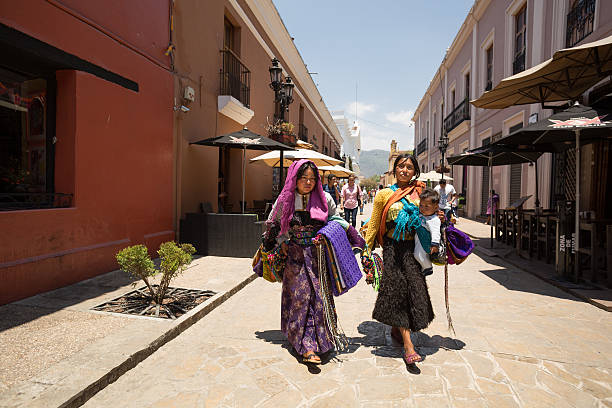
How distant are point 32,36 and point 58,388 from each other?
13.0ft

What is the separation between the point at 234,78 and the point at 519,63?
9.69 metres

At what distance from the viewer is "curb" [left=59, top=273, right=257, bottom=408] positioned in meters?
2.33

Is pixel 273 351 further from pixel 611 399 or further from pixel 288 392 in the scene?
pixel 611 399

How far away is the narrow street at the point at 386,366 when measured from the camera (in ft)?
7.95

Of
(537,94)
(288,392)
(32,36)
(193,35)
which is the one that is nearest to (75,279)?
(32,36)

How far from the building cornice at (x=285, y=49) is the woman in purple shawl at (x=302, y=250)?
8541 mm

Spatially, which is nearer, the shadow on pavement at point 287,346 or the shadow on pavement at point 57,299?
the shadow on pavement at point 287,346

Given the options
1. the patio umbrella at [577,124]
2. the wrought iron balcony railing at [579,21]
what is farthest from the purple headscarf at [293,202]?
the wrought iron balcony railing at [579,21]

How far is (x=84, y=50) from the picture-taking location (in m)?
4.86

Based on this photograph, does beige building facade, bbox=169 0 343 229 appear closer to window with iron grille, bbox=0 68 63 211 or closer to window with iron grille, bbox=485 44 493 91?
window with iron grille, bbox=0 68 63 211

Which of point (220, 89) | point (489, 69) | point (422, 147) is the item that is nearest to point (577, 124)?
point (220, 89)

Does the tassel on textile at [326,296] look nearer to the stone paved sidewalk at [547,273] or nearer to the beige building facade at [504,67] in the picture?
the stone paved sidewalk at [547,273]

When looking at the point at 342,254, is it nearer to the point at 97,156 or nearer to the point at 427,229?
the point at 427,229

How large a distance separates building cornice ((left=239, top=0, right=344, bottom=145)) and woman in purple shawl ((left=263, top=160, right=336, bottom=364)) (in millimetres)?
8541
